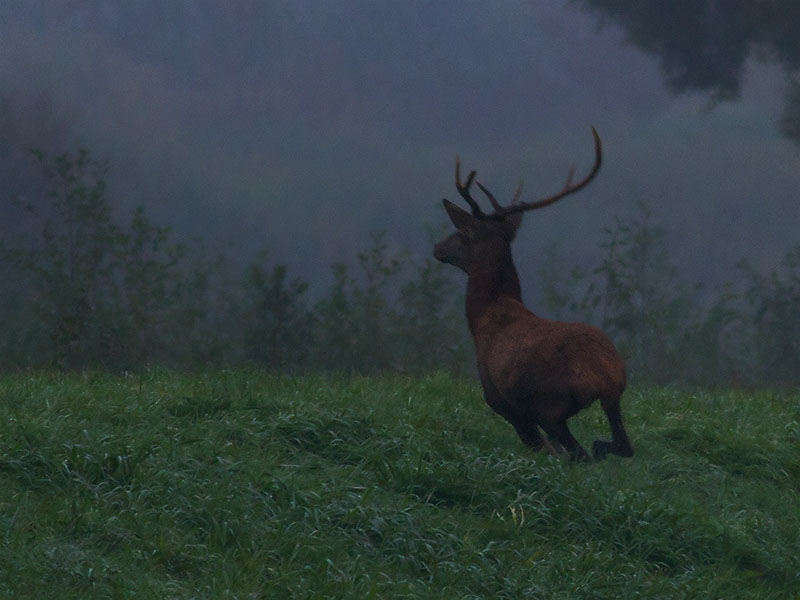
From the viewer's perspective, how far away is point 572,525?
5508 millimetres

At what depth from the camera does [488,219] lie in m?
7.05

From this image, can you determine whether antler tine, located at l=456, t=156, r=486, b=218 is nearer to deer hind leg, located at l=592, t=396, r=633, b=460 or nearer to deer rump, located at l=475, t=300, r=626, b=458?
deer rump, located at l=475, t=300, r=626, b=458

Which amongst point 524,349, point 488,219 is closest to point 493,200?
point 488,219

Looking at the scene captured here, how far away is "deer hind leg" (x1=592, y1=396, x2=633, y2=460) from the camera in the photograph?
627 centimetres

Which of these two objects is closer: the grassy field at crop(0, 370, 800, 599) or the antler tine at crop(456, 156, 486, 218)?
the grassy field at crop(0, 370, 800, 599)

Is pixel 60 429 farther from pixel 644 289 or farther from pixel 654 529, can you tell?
pixel 644 289

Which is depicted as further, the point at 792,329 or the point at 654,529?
the point at 792,329

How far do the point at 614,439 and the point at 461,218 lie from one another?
1.87m

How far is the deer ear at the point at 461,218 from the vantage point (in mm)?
7070

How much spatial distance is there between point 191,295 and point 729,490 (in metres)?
7.90

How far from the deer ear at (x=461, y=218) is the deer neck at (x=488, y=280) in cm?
18

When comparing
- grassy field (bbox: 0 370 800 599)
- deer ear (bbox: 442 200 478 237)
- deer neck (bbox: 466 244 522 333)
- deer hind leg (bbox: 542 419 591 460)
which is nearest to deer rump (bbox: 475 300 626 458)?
deer hind leg (bbox: 542 419 591 460)

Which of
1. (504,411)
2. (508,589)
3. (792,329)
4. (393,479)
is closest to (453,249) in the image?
(504,411)

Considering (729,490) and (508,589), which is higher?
(729,490)
